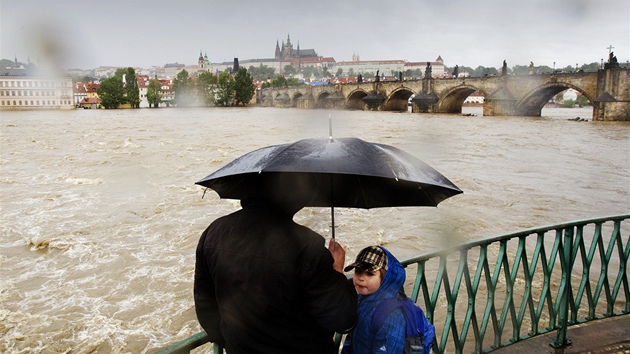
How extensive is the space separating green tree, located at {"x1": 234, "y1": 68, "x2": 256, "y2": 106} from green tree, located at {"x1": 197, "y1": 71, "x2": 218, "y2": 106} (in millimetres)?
5039

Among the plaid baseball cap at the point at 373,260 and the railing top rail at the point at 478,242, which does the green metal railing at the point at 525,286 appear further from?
the plaid baseball cap at the point at 373,260

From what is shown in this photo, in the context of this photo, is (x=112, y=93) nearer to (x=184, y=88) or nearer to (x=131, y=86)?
(x=131, y=86)

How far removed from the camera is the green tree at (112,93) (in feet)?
277

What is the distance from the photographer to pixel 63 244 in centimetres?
843

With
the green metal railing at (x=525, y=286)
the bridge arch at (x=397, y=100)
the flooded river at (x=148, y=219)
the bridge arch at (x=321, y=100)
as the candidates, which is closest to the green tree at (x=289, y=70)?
the bridge arch at (x=321, y=100)

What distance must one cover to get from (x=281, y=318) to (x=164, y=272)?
6.21 meters

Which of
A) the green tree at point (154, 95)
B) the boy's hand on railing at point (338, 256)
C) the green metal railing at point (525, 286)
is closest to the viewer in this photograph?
the boy's hand on railing at point (338, 256)

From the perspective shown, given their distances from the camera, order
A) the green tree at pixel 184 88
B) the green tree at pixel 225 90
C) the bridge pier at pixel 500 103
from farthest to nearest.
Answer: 1. the green tree at pixel 184 88
2. the green tree at pixel 225 90
3. the bridge pier at pixel 500 103

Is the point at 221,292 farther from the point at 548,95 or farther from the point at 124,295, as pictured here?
the point at 548,95

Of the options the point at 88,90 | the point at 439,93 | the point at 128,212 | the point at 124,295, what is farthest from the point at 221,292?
the point at 88,90

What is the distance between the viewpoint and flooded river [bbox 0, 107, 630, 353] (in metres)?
5.97

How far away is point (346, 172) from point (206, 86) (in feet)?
319

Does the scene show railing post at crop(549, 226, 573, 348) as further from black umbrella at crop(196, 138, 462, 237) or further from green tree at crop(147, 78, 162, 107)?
green tree at crop(147, 78, 162, 107)

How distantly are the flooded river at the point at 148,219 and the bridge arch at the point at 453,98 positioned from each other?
2986 cm
